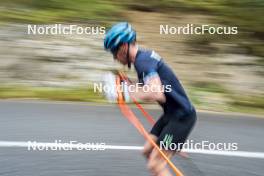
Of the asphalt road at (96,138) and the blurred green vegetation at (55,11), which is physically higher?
the blurred green vegetation at (55,11)

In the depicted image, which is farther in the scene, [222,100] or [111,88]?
[222,100]

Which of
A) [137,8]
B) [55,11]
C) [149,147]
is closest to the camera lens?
[149,147]

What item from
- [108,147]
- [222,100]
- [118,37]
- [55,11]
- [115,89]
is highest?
[55,11]

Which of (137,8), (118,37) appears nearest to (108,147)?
(118,37)

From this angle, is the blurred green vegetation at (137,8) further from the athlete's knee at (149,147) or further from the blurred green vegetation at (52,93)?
the athlete's knee at (149,147)

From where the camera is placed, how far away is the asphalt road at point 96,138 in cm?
621

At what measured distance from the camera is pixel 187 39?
35.7 ft

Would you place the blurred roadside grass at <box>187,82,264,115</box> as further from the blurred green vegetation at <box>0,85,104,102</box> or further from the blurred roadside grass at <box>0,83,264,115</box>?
the blurred green vegetation at <box>0,85,104,102</box>

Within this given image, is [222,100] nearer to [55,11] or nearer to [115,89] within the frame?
[55,11]

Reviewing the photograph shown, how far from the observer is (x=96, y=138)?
714 centimetres

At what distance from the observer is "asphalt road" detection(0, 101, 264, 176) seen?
6.21 meters

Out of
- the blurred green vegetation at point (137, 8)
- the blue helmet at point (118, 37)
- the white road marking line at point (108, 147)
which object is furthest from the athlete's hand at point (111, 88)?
the blurred green vegetation at point (137, 8)

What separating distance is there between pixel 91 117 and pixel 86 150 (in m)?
1.24

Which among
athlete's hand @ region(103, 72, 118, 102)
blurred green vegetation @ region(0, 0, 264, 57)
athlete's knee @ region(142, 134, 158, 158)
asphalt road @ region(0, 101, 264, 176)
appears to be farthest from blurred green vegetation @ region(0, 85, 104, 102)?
athlete's hand @ region(103, 72, 118, 102)
